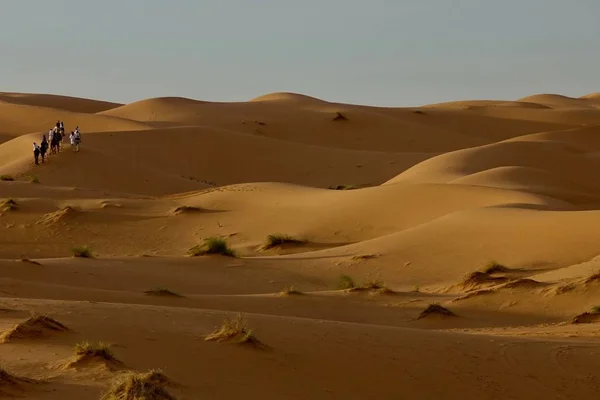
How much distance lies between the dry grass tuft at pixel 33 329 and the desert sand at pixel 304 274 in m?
0.02

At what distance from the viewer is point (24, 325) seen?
30.4 ft

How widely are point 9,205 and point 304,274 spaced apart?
1229cm

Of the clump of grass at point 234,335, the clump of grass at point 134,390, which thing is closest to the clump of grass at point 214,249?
the clump of grass at point 234,335

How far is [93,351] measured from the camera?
8281mm

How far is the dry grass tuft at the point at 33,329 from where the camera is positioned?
29.8 ft

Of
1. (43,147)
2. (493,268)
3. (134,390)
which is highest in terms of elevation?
(43,147)

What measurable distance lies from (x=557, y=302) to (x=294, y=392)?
25.4 ft

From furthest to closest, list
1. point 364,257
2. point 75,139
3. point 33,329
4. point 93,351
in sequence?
point 75,139
point 364,257
point 33,329
point 93,351

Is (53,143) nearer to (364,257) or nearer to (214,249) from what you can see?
(214,249)

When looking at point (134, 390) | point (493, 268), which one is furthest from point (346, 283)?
point (134, 390)

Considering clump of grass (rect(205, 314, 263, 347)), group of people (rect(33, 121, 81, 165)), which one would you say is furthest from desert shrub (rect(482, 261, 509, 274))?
group of people (rect(33, 121, 81, 165))

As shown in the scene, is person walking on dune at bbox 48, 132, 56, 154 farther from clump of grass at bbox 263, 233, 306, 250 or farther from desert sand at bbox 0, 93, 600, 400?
clump of grass at bbox 263, 233, 306, 250

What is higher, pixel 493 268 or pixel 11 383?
pixel 11 383

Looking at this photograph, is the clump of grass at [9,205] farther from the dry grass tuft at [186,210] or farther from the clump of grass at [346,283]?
the clump of grass at [346,283]
